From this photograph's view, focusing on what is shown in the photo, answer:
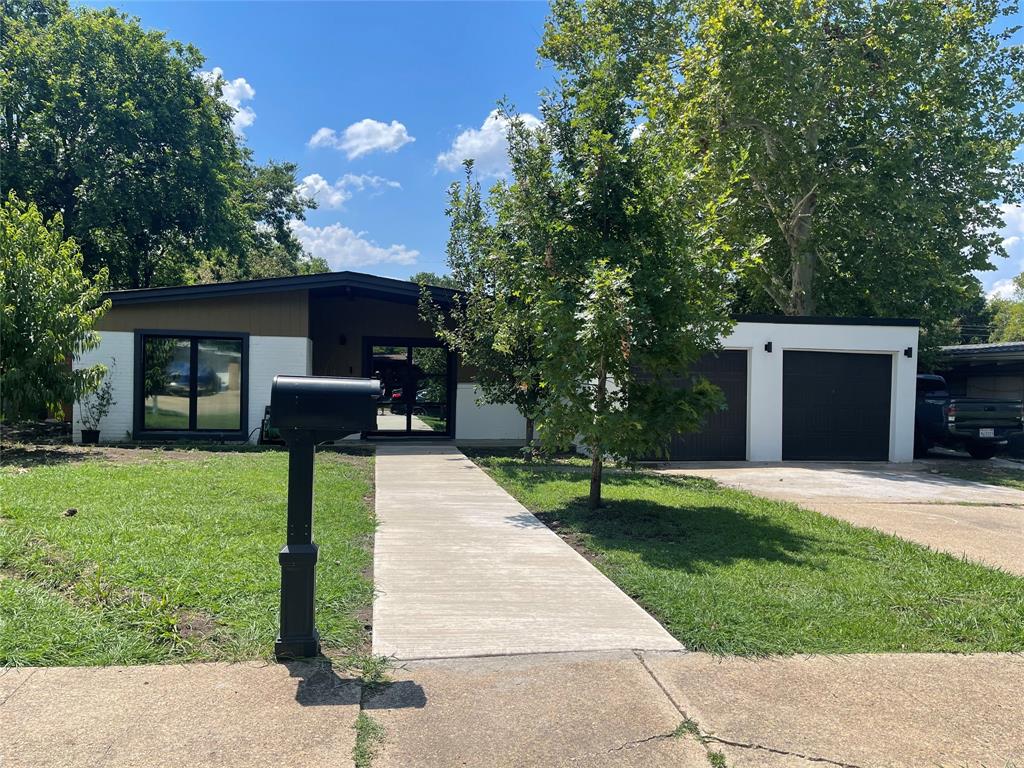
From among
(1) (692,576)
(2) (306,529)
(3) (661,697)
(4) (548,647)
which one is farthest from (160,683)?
(1) (692,576)

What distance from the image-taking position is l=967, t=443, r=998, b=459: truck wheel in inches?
618

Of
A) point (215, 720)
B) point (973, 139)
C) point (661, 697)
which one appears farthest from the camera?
point (973, 139)

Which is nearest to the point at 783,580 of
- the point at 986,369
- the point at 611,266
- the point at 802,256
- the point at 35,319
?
the point at 611,266

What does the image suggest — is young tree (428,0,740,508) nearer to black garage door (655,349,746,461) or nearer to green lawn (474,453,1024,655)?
green lawn (474,453,1024,655)

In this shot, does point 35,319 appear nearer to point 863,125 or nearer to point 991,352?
point 863,125

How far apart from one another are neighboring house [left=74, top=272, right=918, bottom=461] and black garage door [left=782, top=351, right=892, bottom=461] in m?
0.02

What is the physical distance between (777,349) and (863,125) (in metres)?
7.52

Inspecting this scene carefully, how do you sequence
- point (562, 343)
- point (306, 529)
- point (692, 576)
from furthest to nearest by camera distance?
point (562, 343) < point (692, 576) < point (306, 529)

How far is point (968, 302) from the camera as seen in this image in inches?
837

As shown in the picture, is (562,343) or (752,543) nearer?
(752,543)

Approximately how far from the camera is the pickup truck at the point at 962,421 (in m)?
14.8

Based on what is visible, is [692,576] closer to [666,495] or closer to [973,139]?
[666,495]

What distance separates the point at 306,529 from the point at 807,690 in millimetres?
2757

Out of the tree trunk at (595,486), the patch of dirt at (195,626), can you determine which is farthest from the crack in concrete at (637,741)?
the tree trunk at (595,486)
